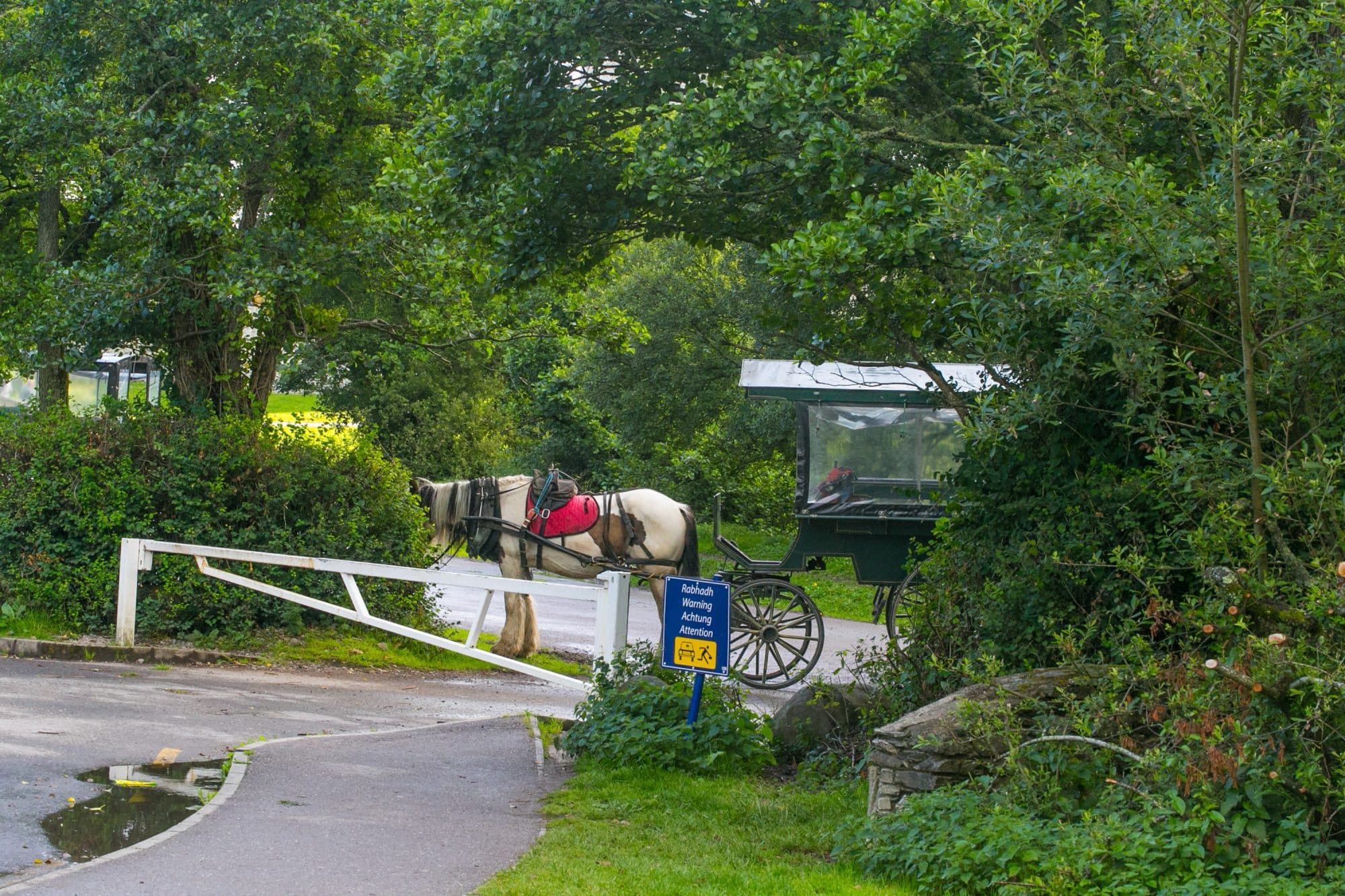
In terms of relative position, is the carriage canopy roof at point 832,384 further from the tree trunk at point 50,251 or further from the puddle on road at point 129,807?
the tree trunk at point 50,251

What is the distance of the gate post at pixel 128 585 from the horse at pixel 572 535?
3508mm

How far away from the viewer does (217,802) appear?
743cm

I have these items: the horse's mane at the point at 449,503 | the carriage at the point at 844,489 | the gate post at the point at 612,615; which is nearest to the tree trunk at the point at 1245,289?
the gate post at the point at 612,615

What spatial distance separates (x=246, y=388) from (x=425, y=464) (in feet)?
61.9

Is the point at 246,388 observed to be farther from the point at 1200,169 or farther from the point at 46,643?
the point at 1200,169

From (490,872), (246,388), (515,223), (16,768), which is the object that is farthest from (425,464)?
(490,872)

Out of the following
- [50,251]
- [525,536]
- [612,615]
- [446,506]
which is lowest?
[612,615]

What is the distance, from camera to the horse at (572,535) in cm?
1538

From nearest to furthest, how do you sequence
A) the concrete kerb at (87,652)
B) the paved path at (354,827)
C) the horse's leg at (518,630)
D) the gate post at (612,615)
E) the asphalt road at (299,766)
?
1. the paved path at (354,827)
2. the asphalt road at (299,766)
3. the gate post at (612,615)
4. the concrete kerb at (87,652)
5. the horse's leg at (518,630)

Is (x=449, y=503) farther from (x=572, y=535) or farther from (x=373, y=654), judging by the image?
(x=373, y=654)

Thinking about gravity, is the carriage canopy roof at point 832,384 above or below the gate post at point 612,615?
above

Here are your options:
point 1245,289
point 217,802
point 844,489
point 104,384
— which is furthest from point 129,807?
point 104,384

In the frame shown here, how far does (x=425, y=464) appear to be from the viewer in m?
34.8

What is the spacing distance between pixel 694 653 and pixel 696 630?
15 cm
